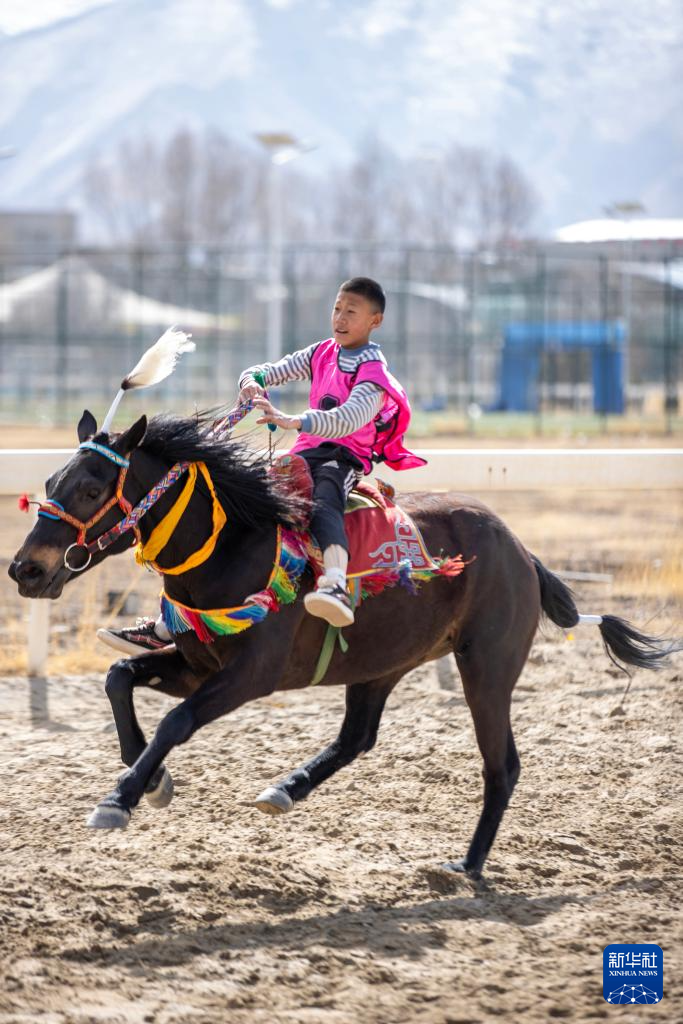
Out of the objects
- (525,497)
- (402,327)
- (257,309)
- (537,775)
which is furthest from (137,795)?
(257,309)

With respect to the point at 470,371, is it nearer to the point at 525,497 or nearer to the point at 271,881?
the point at 525,497

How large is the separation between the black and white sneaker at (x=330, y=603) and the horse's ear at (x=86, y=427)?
95cm

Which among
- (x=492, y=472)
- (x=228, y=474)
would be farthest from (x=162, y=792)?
(x=492, y=472)

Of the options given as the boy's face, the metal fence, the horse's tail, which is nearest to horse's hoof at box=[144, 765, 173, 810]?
the boy's face

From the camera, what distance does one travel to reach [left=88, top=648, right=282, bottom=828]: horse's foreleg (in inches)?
167

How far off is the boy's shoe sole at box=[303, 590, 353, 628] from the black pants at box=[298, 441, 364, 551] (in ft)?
0.79

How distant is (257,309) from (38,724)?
45717 millimetres

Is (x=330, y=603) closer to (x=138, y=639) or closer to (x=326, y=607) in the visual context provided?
(x=326, y=607)

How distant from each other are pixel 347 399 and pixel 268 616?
0.87m

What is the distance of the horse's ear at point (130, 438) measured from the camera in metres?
4.57

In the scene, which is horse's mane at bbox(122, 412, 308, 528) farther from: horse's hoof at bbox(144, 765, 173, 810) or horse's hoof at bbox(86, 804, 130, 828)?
horse's hoof at bbox(86, 804, 130, 828)

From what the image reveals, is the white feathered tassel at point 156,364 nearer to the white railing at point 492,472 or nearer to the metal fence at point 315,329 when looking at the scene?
the white railing at point 492,472

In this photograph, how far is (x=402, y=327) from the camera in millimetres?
37031

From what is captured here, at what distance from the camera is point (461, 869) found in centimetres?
500
